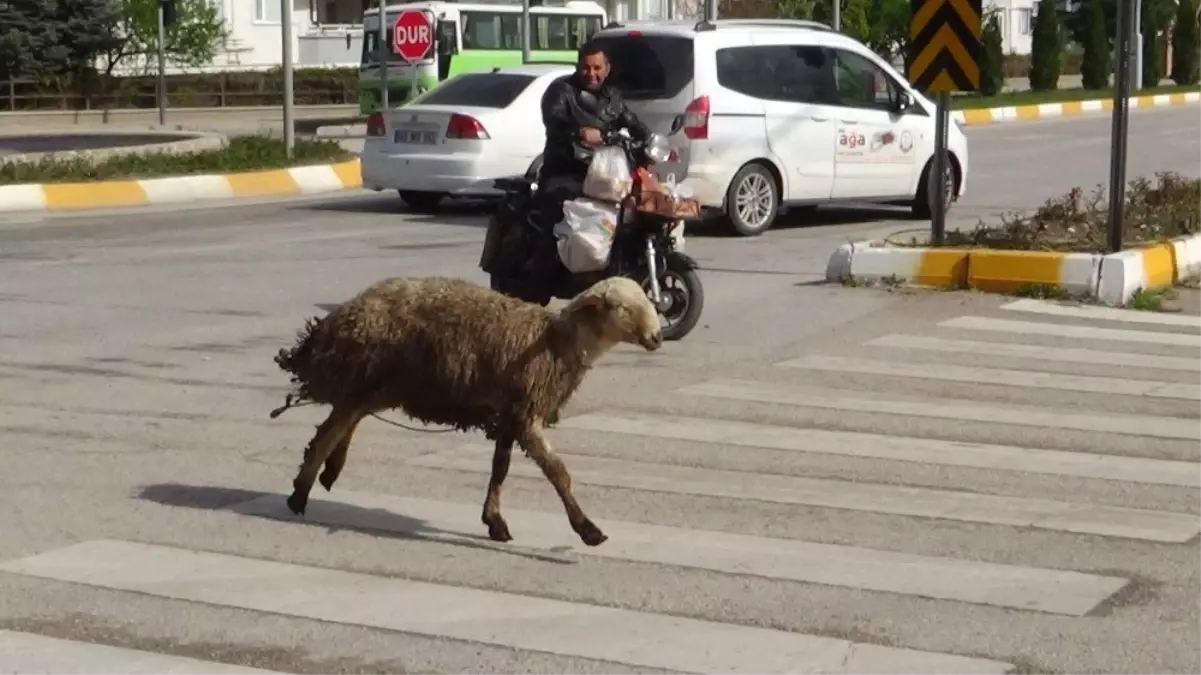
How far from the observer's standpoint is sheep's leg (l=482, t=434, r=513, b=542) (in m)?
7.06

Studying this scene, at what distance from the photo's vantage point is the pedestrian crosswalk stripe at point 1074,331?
40.5 ft

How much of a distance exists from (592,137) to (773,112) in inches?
282

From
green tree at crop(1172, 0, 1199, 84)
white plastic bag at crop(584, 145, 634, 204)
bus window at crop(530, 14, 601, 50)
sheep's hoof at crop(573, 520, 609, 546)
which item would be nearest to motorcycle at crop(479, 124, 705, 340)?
white plastic bag at crop(584, 145, 634, 204)

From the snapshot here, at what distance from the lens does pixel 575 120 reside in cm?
1092

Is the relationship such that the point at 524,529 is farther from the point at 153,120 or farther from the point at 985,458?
the point at 153,120

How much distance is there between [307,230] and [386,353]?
11.4 metres

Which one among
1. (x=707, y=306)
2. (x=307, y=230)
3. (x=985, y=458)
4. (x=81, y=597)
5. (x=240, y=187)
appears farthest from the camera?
(x=240, y=187)

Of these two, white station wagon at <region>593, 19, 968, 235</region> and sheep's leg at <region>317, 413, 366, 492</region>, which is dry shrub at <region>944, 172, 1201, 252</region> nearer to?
white station wagon at <region>593, 19, 968, 235</region>

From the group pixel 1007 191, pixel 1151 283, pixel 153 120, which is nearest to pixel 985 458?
pixel 1151 283

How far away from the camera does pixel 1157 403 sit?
10227mm

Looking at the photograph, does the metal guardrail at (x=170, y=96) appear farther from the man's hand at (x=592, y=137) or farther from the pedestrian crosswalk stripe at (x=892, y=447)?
the pedestrian crosswalk stripe at (x=892, y=447)

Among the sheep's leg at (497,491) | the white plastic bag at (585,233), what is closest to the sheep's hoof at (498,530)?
the sheep's leg at (497,491)

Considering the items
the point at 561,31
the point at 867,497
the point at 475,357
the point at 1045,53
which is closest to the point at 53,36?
the point at 561,31

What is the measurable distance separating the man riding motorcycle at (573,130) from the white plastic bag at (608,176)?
113 millimetres
